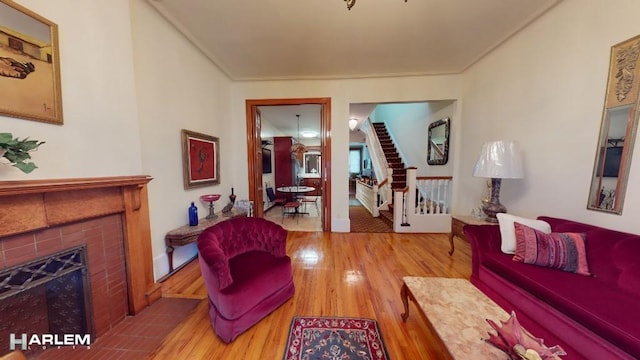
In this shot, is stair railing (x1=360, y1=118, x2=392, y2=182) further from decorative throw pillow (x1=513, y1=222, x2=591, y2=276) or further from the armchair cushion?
the armchair cushion

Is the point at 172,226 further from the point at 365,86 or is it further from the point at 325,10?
the point at 365,86

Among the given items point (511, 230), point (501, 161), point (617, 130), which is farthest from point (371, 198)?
point (617, 130)

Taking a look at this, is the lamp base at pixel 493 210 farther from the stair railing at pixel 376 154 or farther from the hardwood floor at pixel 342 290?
the stair railing at pixel 376 154

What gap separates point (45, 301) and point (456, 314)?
270 centimetres

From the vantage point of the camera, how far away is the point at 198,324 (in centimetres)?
169

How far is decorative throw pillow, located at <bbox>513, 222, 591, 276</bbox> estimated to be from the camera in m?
1.56

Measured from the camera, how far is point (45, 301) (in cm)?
135

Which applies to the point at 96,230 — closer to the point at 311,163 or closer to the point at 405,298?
the point at 405,298

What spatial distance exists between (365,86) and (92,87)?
3.58 metres

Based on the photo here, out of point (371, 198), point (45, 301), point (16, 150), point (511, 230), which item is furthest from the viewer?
point (371, 198)

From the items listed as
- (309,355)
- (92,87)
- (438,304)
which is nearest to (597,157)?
(438,304)

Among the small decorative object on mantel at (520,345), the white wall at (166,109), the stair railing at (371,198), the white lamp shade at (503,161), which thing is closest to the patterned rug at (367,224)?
the stair railing at (371,198)

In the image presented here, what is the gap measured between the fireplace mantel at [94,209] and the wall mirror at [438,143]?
4658 mm

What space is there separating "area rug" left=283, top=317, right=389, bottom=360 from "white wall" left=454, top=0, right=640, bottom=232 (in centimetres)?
219
